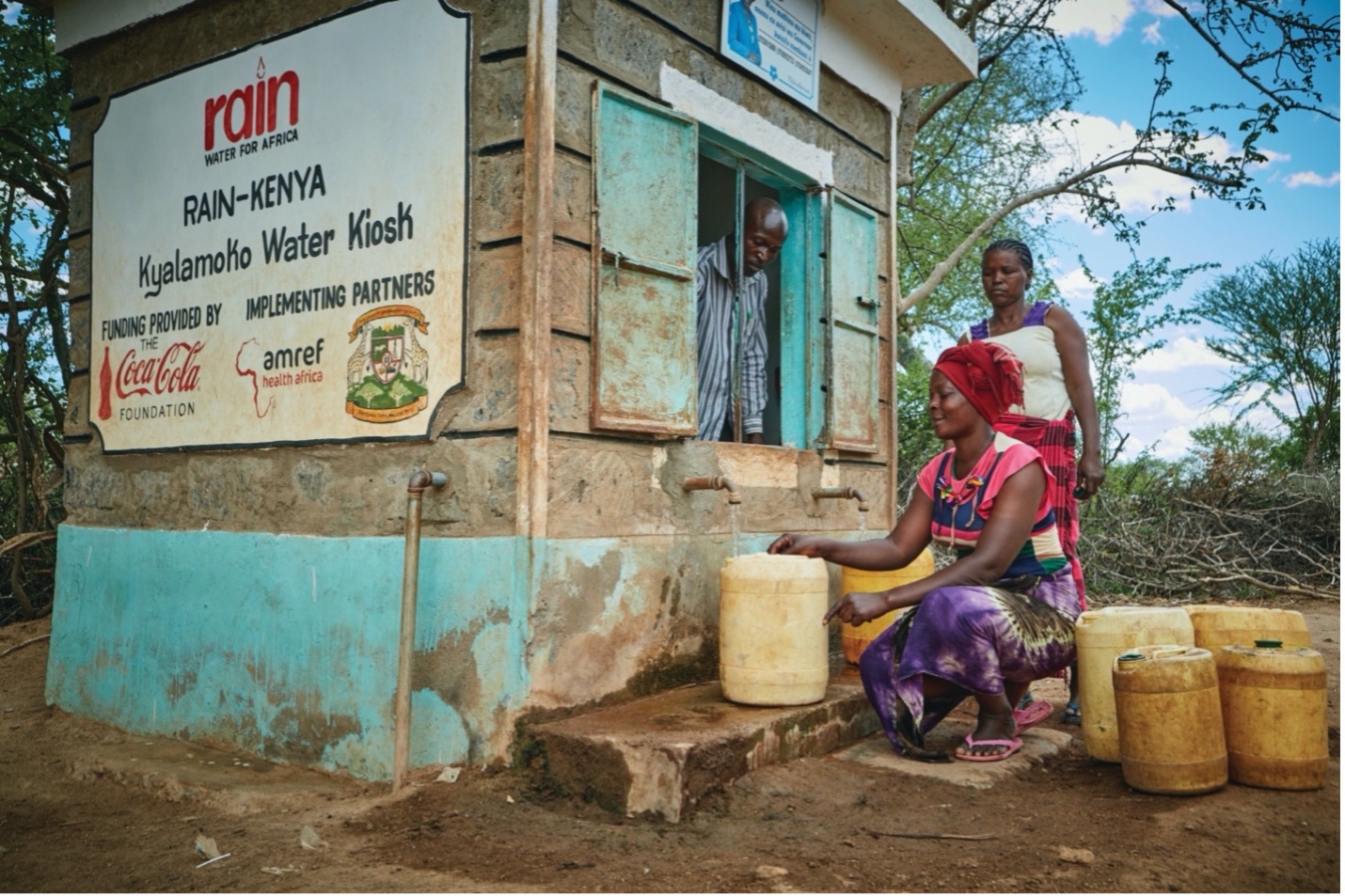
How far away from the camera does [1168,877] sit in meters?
2.71

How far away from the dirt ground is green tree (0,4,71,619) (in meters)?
3.28

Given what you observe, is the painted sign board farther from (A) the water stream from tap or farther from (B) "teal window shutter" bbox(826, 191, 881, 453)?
(B) "teal window shutter" bbox(826, 191, 881, 453)

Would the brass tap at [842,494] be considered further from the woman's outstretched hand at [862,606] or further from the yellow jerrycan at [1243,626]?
the yellow jerrycan at [1243,626]

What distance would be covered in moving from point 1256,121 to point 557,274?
743 cm

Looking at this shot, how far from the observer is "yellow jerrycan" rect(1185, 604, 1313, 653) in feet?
12.1

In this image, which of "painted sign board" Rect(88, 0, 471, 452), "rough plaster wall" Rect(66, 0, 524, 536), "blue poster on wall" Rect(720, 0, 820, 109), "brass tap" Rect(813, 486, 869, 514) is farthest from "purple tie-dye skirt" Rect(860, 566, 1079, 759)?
"blue poster on wall" Rect(720, 0, 820, 109)

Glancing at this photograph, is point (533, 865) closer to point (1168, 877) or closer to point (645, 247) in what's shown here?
point (1168, 877)

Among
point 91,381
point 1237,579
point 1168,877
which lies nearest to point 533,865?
point 1168,877

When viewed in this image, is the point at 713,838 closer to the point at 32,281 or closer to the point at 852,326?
the point at 852,326

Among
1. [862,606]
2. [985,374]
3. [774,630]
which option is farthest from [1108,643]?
[774,630]

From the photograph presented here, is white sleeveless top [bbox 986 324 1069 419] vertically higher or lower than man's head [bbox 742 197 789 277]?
lower

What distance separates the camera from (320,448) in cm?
412

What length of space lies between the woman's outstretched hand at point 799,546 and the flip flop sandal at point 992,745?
2.65ft

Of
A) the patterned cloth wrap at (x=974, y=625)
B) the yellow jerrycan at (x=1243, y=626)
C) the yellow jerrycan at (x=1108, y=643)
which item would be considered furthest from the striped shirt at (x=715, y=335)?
the yellow jerrycan at (x=1243, y=626)
